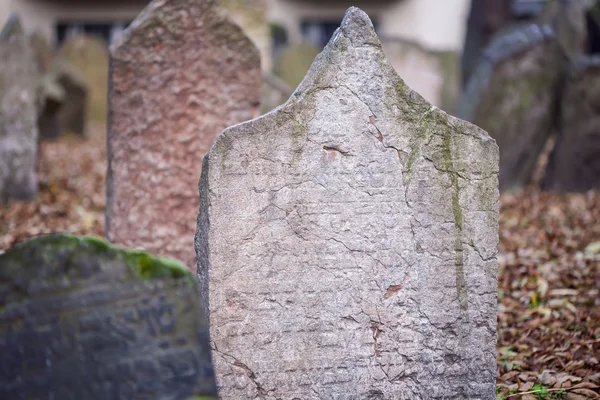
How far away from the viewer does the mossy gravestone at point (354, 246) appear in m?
2.87

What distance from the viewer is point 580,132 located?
7512 mm

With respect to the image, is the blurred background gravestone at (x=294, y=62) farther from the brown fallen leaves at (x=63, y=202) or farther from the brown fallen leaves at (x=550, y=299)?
the brown fallen leaves at (x=550, y=299)

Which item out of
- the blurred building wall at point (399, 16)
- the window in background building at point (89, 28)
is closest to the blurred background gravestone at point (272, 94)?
the blurred building wall at point (399, 16)

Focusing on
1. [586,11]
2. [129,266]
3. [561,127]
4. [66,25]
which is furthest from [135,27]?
[66,25]

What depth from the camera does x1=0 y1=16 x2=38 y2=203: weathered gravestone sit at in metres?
6.88

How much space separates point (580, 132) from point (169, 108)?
14.3 ft

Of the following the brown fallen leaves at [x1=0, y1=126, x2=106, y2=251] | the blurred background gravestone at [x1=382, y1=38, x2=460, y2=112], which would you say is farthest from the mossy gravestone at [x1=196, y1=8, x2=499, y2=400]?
the blurred background gravestone at [x1=382, y1=38, x2=460, y2=112]

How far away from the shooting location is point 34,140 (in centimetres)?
708

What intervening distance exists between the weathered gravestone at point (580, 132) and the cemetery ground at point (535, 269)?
0.20 meters

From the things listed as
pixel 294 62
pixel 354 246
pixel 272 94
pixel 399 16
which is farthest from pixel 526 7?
pixel 354 246

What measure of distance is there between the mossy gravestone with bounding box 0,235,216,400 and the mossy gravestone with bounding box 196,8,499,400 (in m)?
0.72

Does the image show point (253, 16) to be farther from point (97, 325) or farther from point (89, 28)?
point (89, 28)

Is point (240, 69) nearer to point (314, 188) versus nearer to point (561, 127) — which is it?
point (314, 188)

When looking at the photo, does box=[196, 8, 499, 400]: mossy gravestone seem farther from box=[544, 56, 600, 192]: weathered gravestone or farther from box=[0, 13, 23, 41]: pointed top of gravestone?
box=[544, 56, 600, 192]: weathered gravestone
